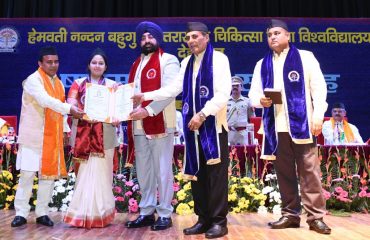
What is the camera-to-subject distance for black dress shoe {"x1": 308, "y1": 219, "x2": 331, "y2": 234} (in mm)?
2623

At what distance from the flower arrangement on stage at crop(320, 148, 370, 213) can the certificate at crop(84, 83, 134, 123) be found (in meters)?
2.23

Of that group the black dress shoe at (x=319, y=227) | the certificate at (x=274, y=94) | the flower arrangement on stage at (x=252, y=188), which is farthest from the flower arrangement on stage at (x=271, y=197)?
the certificate at (x=274, y=94)

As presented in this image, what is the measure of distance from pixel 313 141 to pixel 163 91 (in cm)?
111

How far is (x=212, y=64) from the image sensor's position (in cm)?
270

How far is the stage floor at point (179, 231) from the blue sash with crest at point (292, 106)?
0.55 m

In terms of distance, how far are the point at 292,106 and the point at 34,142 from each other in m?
2.05

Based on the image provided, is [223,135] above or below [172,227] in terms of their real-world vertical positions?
above

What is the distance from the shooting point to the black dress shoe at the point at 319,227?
2.62m

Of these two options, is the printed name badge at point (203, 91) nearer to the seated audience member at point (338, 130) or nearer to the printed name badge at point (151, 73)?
the printed name badge at point (151, 73)

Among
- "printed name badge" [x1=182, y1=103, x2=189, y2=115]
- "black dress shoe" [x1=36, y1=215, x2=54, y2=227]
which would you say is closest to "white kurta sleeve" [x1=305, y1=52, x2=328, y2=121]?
"printed name badge" [x1=182, y1=103, x2=189, y2=115]

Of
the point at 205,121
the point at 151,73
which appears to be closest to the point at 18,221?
the point at 151,73
